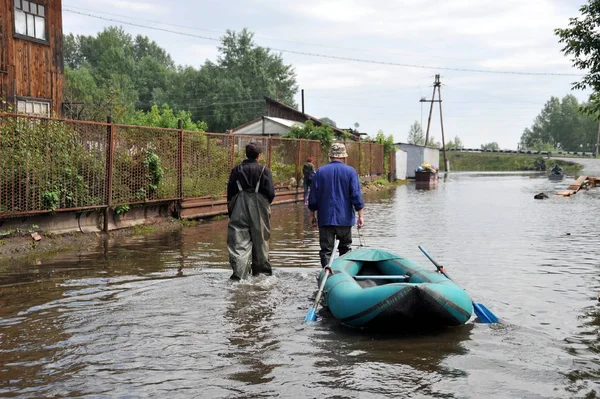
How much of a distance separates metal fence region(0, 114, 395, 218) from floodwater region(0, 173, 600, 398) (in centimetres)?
138

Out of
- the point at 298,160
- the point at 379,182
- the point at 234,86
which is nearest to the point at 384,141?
the point at 379,182

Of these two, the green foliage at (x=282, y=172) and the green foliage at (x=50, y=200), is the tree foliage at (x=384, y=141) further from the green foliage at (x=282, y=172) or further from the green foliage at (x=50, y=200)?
the green foliage at (x=50, y=200)

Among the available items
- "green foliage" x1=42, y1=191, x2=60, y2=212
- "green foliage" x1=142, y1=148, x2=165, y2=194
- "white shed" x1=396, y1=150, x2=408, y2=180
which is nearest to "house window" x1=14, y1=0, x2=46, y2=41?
"green foliage" x1=142, y1=148, x2=165, y2=194

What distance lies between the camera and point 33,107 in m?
19.5

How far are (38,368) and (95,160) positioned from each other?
27.5 feet

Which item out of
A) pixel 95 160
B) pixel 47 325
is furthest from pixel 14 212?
pixel 47 325

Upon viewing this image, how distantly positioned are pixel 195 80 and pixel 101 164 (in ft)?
232

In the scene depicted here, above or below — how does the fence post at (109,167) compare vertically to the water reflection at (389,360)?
above

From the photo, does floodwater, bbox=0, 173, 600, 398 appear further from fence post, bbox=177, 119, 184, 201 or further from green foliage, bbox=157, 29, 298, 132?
green foliage, bbox=157, 29, 298, 132

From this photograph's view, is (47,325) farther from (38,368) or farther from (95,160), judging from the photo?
(95,160)

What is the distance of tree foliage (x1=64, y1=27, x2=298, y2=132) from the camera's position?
3004 inches

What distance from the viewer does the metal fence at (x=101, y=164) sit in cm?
1128

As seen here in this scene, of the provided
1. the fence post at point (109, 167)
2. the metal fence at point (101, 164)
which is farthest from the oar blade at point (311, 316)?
the fence post at point (109, 167)

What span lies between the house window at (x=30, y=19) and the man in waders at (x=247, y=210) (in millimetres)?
13093
